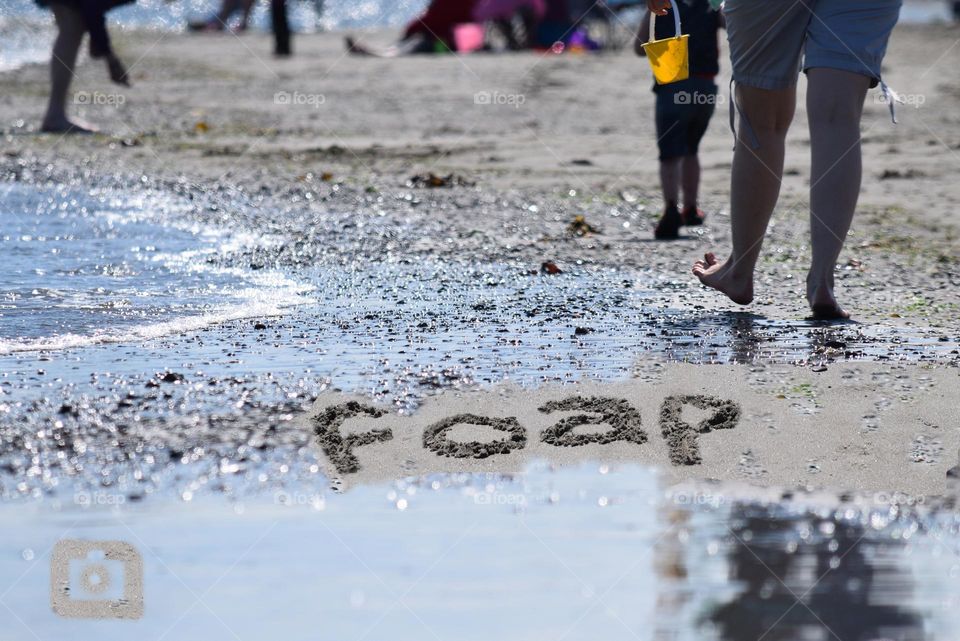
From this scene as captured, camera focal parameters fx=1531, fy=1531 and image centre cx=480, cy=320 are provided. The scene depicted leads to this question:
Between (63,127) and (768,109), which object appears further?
(63,127)

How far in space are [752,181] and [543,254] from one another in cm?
119

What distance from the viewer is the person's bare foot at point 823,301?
431 cm

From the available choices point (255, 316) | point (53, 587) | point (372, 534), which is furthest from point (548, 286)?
point (53, 587)

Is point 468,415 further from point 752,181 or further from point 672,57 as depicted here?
point 672,57

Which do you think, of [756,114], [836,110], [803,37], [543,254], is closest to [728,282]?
[756,114]

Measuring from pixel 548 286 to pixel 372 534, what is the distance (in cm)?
232

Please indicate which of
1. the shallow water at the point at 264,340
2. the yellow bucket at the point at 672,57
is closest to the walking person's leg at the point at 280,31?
the shallow water at the point at 264,340

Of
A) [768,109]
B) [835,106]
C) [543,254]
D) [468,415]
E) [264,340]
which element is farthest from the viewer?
[543,254]

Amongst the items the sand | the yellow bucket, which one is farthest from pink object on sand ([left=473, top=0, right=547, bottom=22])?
the sand

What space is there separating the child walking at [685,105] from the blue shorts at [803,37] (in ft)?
5.31

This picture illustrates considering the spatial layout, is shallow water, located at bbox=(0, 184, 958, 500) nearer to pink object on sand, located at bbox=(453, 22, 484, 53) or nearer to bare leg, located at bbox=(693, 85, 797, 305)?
bare leg, located at bbox=(693, 85, 797, 305)

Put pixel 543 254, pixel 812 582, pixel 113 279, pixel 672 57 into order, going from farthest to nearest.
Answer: pixel 543 254, pixel 113 279, pixel 672 57, pixel 812 582

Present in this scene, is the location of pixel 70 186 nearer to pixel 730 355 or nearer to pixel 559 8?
pixel 730 355

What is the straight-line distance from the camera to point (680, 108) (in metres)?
6.12
